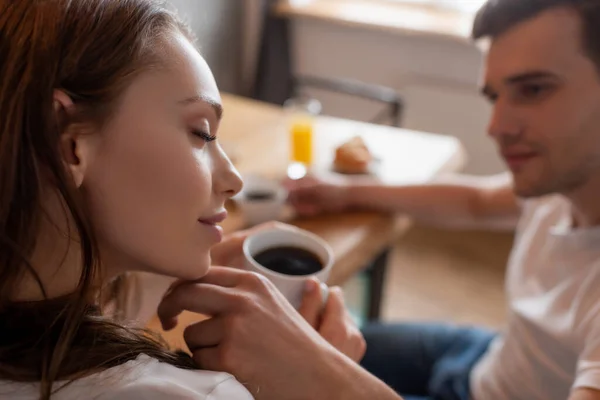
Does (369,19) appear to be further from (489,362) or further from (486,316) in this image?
(489,362)

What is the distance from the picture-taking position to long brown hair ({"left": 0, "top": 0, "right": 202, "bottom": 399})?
0.57 metres

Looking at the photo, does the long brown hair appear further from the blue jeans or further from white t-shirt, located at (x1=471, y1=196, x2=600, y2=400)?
the blue jeans

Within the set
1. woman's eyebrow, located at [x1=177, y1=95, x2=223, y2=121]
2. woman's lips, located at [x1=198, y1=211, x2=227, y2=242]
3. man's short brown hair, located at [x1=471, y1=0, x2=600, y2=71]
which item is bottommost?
woman's lips, located at [x1=198, y1=211, x2=227, y2=242]

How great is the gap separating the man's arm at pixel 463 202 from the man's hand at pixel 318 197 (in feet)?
0.32

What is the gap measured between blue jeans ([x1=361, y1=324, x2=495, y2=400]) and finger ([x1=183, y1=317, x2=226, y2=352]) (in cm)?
64

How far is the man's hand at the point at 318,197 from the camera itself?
4.18 feet

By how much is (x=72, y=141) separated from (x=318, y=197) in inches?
27.8

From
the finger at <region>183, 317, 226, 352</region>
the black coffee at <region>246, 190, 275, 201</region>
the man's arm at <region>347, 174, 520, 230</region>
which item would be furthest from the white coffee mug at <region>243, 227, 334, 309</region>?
the man's arm at <region>347, 174, 520, 230</region>

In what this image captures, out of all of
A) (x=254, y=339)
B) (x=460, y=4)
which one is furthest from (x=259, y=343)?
(x=460, y=4)

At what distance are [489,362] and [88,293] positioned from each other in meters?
0.79

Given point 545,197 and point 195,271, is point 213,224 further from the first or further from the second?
point 545,197

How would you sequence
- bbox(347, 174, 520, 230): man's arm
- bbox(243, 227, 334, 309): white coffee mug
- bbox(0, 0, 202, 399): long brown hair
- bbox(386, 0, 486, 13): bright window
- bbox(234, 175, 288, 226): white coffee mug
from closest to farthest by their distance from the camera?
1. bbox(0, 0, 202, 399): long brown hair
2. bbox(243, 227, 334, 309): white coffee mug
3. bbox(234, 175, 288, 226): white coffee mug
4. bbox(347, 174, 520, 230): man's arm
5. bbox(386, 0, 486, 13): bright window

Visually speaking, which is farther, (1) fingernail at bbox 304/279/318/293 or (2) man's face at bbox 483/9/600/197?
(2) man's face at bbox 483/9/600/197

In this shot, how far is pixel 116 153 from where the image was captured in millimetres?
627
